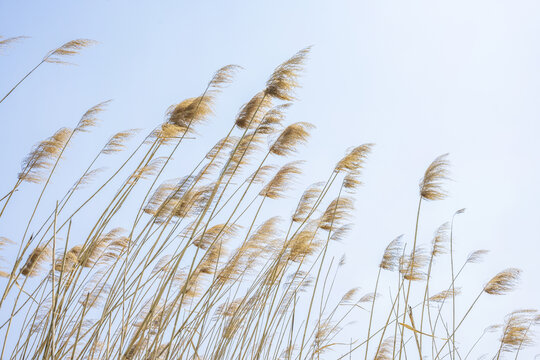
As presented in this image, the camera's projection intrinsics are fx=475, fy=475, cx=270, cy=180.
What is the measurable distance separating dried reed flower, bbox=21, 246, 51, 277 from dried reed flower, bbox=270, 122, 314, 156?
Answer: 5.63ft

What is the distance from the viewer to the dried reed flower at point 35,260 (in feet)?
10.6

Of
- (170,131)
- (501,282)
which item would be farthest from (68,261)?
(501,282)

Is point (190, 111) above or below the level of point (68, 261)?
above

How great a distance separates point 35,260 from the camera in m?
3.24

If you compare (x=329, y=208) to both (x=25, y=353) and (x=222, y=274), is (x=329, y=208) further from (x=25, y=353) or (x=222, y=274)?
(x=25, y=353)

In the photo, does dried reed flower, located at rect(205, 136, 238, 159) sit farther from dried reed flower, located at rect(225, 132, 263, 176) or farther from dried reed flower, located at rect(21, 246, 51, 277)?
dried reed flower, located at rect(21, 246, 51, 277)

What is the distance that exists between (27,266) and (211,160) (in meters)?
1.47

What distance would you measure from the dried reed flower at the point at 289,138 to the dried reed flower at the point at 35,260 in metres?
1.72

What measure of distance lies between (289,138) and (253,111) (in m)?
0.30

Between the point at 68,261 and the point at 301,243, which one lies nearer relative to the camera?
the point at 301,243

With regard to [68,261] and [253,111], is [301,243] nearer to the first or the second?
[253,111]

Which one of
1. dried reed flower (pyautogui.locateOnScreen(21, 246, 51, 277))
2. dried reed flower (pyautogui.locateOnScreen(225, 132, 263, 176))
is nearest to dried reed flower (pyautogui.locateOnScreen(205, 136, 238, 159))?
dried reed flower (pyautogui.locateOnScreen(225, 132, 263, 176))

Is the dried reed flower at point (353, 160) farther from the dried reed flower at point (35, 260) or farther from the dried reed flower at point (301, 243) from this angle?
the dried reed flower at point (35, 260)

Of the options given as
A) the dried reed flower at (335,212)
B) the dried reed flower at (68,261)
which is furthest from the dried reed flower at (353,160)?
the dried reed flower at (68,261)
